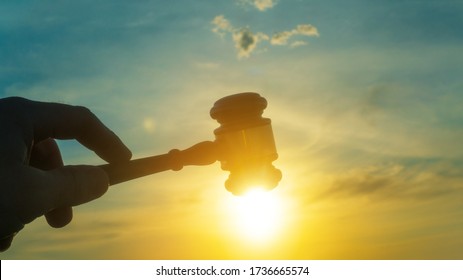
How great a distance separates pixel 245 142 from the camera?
4246 mm

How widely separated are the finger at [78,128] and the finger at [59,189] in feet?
0.80

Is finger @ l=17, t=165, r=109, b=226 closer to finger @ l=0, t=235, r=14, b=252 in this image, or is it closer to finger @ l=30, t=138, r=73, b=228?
finger @ l=0, t=235, r=14, b=252

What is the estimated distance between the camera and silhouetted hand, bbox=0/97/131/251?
2.71 metres

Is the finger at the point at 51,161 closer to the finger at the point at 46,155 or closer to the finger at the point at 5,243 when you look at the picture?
the finger at the point at 46,155

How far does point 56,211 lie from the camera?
145 inches

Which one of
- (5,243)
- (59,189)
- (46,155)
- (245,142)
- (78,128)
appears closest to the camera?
(59,189)

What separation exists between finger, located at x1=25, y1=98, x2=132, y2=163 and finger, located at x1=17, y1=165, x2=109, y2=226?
0.80ft

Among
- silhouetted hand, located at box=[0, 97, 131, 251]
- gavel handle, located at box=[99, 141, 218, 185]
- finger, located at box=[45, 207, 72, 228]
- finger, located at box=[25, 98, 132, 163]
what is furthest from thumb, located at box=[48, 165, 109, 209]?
finger, located at box=[45, 207, 72, 228]

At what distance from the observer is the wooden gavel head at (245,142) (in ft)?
13.9

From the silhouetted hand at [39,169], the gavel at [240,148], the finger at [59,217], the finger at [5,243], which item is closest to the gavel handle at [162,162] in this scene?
the gavel at [240,148]

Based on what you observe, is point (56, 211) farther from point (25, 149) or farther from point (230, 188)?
point (230, 188)

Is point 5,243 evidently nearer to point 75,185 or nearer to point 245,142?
point 75,185

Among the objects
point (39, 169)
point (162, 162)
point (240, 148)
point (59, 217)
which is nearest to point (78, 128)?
point (39, 169)

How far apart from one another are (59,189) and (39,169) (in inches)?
8.7
